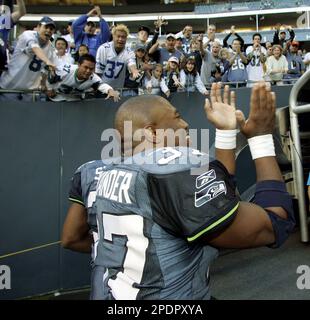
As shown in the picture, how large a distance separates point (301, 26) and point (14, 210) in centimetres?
2525

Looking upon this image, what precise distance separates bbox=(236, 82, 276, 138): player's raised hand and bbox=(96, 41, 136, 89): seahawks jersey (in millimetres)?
4630

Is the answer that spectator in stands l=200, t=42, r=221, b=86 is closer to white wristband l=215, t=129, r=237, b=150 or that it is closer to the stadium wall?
the stadium wall

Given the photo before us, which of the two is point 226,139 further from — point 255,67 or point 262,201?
point 255,67

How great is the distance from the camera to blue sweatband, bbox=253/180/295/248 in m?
1.26

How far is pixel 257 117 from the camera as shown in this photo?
4.36 ft

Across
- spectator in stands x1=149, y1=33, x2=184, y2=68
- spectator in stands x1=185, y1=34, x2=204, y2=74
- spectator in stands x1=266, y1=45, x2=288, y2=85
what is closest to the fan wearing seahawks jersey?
spectator in stands x1=149, y1=33, x2=184, y2=68

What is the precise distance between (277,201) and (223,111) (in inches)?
13.9

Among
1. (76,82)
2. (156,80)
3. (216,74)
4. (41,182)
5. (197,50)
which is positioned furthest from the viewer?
(216,74)

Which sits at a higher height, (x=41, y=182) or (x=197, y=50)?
(x=197, y=50)

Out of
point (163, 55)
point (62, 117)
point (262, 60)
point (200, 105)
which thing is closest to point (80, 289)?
point (62, 117)

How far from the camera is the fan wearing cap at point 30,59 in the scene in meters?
4.93

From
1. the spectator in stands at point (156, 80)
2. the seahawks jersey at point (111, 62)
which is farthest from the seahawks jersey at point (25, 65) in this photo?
the spectator in stands at point (156, 80)

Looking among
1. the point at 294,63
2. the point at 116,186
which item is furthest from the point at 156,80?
the point at 116,186

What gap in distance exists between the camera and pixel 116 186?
133 centimetres
